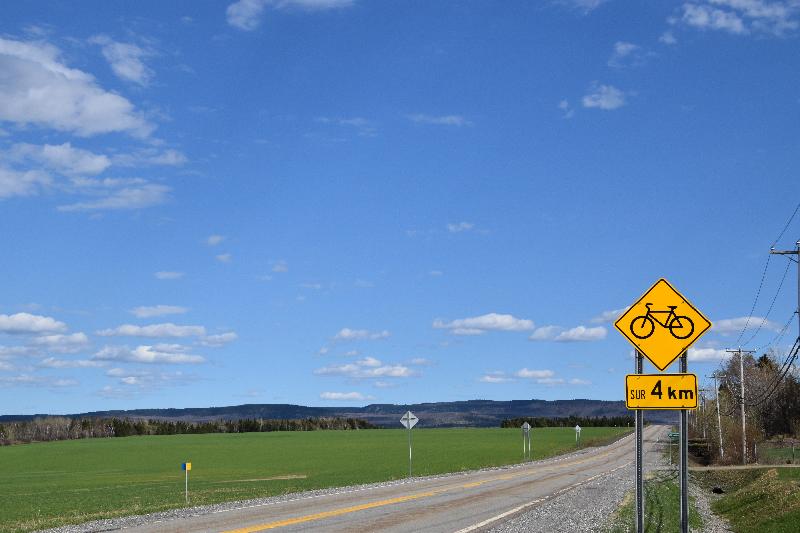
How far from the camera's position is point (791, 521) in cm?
2080

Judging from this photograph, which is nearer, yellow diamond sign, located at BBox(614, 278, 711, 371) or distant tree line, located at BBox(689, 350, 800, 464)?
yellow diamond sign, located at BBox(614, 278, 711, 371)

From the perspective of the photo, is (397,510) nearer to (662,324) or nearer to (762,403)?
(662,324)

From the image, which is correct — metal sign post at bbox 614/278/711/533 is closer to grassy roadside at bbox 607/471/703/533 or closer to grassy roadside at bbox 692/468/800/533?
grassy roadside at bbox 607/471/703/533

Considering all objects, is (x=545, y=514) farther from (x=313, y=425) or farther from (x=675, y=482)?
(x=313, y=425)

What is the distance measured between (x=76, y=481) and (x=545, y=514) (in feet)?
135

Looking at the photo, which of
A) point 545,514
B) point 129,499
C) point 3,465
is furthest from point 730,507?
point 3,465

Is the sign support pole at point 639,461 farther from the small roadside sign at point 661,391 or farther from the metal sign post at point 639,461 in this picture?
the small roadside sign at point 661,391

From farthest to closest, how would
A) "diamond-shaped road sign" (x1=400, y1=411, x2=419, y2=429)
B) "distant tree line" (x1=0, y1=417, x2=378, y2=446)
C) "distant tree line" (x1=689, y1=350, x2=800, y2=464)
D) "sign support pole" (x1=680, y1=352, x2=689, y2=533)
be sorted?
"distant tree line" (x1=0, y1=417, x2=378, y2=446) < "distant tree line" (x1=689, y1=350, x2=800, y2=464) < "diamond-shaped road sign" (x1=400, y1=411, x2=419, y2=429) < "sign support pole" (x1=680, y1=352, x2=689, y2=533)

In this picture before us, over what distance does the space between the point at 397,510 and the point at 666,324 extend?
12969mm

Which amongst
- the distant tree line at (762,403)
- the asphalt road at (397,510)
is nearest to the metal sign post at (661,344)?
the asphalt road at (397,510)

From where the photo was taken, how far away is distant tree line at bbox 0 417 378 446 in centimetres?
16694

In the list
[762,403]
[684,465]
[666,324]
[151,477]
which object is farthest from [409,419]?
[762,403]

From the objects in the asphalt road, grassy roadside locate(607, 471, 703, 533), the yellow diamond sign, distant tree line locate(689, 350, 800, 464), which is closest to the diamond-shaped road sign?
the asphalt road

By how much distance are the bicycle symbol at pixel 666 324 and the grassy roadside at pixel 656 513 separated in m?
8.38
